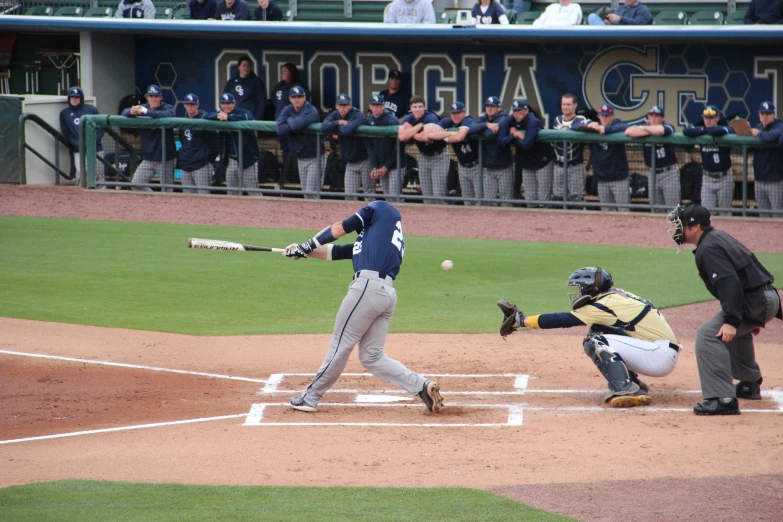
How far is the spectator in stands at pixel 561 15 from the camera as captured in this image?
17812 millimetres

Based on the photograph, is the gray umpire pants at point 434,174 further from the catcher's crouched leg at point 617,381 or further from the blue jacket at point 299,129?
the catcher's crouched leg at point 617,381

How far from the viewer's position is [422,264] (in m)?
13.0

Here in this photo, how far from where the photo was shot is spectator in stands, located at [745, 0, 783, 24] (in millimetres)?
16453

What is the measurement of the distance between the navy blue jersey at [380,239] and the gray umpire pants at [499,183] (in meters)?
9.14

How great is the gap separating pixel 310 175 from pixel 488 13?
442cm

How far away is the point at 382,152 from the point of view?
16.4 metres

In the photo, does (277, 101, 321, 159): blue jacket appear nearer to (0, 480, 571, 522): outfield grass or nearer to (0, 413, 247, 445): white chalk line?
(0, 413, 247, 445): white chalk line

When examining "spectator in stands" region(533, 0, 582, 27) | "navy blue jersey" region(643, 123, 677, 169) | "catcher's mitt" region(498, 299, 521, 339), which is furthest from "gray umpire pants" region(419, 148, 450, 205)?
"catcher's mitt" region(498, 299, 521, 339)

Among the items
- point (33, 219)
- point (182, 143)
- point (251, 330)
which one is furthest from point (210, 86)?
point (251, 330)

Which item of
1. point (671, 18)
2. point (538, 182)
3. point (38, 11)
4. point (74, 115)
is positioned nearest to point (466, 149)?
point (538, 182)

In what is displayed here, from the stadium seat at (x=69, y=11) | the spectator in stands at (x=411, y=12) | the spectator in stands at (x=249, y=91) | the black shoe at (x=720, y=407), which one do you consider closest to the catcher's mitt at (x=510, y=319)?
the black shoe at (x=720, y=407)

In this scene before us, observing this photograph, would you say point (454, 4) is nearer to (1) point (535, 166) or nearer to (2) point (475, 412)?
(1) point (535, 166)

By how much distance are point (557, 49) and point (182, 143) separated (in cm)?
694

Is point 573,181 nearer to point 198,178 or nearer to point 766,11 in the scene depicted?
point 766,11
